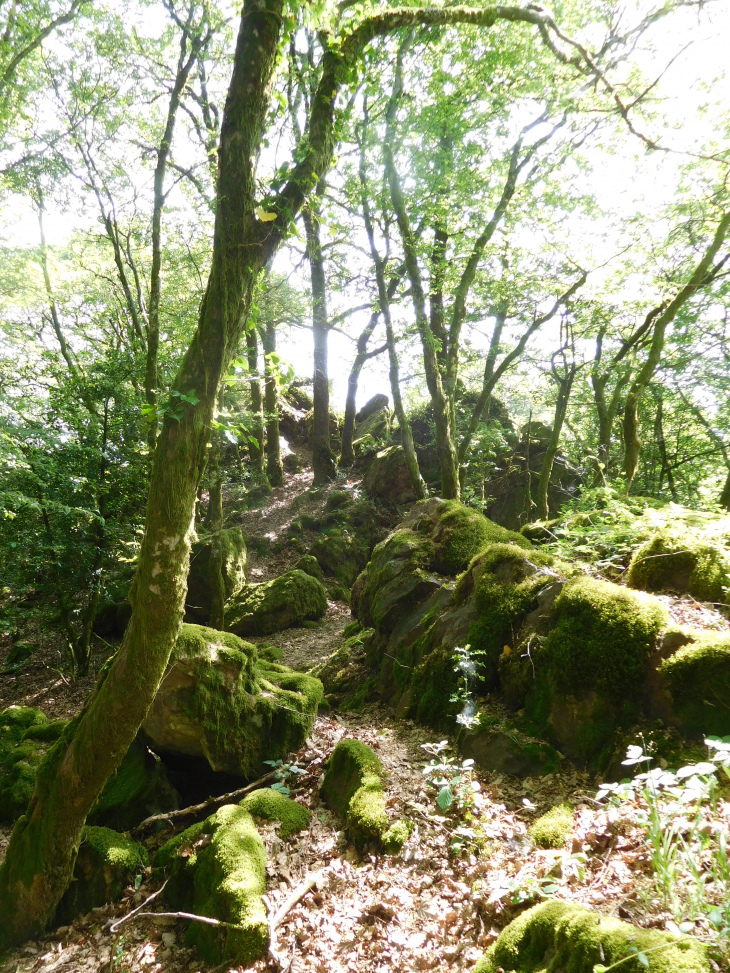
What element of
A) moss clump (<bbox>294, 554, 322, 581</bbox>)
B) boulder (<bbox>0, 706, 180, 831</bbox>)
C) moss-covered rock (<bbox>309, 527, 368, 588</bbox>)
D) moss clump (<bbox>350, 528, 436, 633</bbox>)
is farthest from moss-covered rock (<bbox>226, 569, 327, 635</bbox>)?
boulder (<bbox>0, 706, 180, 831</bbox>)

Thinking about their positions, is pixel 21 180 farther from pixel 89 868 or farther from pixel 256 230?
pixel 89 868

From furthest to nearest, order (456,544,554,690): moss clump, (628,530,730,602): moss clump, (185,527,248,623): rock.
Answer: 1. (185,527,248,623): rock
2. (456,544,554,690): moss clump
3. (628,530,730,602): moss clump

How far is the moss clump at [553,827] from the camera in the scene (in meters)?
3.14

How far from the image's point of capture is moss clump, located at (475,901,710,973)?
1815 mm

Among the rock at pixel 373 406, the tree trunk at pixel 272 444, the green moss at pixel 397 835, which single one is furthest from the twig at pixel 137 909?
the rock at pixel 373 406

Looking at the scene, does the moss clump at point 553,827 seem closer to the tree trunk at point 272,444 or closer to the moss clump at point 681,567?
the moss clump at point 681,567

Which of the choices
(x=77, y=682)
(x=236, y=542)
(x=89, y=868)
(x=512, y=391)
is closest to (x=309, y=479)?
(x=236, y=542)

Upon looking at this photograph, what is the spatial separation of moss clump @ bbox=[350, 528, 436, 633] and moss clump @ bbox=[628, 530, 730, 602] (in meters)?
3.16

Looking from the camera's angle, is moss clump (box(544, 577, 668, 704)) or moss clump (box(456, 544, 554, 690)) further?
moss clump (box(456, 544, 554, 690))

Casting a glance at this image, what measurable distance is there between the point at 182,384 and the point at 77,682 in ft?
26.3

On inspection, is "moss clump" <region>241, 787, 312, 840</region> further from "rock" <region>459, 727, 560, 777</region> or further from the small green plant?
"rock" <region>459, 727, 560, 777</region>

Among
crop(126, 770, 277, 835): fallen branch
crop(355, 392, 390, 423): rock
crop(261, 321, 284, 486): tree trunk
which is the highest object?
crop(355, 392, 390, 423): rock

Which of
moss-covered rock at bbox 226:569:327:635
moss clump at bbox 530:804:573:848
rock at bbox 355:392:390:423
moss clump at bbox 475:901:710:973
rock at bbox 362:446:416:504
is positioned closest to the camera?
moss clump at bbox 475:901:710:973

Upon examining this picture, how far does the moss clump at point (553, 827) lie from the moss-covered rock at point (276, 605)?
8.25 meters
